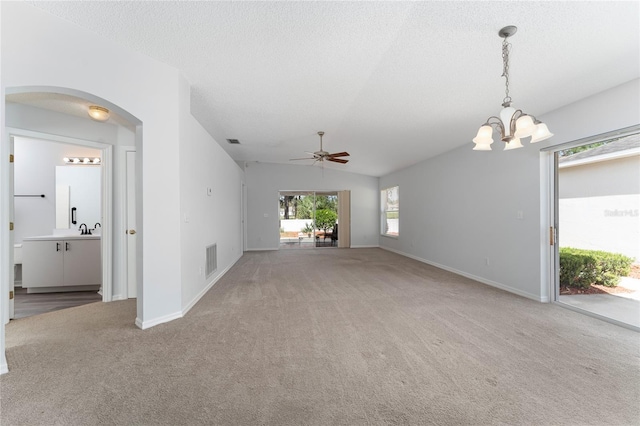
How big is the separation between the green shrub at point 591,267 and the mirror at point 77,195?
296 inches

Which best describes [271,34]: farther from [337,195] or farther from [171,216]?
[337,195]

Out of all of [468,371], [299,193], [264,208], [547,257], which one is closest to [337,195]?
[299,193]

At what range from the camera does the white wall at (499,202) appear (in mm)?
2953

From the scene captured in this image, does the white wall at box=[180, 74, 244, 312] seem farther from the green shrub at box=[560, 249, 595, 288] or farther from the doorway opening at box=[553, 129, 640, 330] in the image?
the green shrub at box=[560, 249, 595, 288]

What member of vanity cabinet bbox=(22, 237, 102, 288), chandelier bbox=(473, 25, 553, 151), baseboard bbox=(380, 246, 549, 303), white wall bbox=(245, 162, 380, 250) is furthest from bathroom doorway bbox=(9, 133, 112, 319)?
baseboard bbox=(380, 246, 549, 303)

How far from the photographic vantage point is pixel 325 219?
9547 mm

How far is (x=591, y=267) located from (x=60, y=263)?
24.8 feet

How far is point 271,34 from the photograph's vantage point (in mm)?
2295

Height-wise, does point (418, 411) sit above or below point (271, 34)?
below

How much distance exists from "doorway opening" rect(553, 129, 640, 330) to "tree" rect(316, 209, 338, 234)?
6.59 meters

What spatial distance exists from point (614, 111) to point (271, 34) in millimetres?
3629

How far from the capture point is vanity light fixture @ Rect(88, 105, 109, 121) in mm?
3027

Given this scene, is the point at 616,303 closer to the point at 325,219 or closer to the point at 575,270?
the point at 575,270

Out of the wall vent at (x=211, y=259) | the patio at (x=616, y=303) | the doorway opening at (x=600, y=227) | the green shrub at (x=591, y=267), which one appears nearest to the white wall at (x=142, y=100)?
the wall vent at (x=211, y=259)
